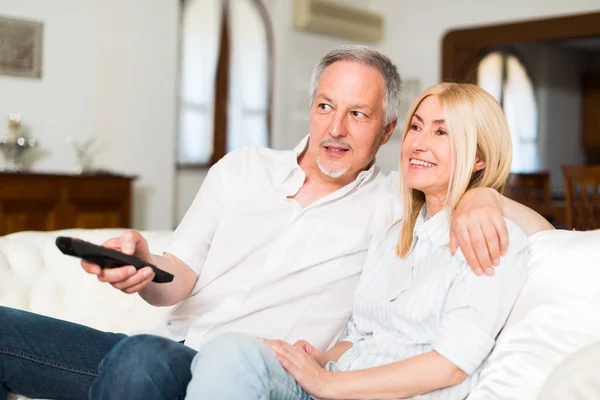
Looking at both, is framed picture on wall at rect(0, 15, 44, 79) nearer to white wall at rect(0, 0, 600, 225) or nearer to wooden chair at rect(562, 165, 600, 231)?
white wall at rect(0, 0, 600, 225)

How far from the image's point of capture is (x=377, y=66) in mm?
1977

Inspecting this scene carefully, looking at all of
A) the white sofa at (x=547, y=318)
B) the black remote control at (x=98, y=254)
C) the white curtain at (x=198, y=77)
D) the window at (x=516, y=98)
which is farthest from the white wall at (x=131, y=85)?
the white sofa at (x=547, y=318)

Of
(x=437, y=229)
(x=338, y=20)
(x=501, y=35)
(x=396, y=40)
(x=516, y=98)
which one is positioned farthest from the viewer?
(x=516, y=98)

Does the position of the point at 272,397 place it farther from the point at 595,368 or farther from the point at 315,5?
the point at 315,5

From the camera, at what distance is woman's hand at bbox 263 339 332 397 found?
4.54 ft

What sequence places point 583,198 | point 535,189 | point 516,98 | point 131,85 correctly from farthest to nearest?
point 516,98, point 535,189, point 131,85, point 583,198

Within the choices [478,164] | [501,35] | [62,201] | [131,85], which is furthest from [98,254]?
[501,35]

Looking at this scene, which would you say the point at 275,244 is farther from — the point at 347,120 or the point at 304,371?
the point at 304,371

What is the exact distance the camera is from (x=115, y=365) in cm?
130

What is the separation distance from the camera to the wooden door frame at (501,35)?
6.68 meters

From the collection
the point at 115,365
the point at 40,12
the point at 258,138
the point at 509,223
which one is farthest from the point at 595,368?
the point at 258,138

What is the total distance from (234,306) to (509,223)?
73cm

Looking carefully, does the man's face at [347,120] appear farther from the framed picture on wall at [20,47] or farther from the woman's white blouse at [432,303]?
the framed picture on wall at [20,47]

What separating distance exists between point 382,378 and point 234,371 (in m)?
0.30
